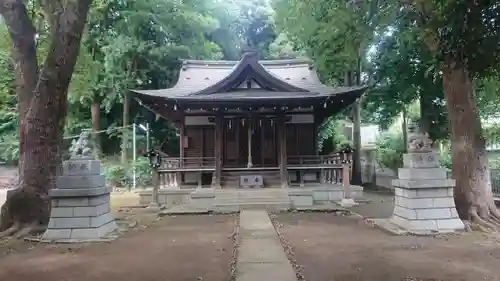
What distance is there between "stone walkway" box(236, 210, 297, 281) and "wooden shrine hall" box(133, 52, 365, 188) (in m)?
5.99

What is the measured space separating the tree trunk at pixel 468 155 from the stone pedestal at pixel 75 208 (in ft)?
25.7

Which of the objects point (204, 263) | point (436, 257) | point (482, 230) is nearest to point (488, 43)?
point (436, 257)

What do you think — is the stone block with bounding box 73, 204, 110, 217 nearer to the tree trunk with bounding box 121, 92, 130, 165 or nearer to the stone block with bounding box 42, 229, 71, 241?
the stone block with bounding box 42, 229, 71, 241

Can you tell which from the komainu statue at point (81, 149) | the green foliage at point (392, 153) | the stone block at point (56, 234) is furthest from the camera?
the green foliage at point (392, 153)

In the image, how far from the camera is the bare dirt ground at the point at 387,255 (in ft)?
17.8

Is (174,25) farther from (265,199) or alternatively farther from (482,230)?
(482,230)

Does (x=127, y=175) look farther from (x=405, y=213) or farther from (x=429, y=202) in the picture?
(x=429, y=202)

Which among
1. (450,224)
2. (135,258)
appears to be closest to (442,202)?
(450,224)

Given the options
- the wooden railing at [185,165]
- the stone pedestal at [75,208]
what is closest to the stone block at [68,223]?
Answer: the stone pedestal at [75,208]

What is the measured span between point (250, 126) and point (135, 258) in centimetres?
1014

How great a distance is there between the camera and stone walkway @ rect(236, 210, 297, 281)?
5.19m

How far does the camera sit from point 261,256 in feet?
20.7

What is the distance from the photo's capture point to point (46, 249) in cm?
758

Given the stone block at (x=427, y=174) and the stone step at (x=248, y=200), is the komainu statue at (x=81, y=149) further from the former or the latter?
the stone block at (x=427, y=174)
